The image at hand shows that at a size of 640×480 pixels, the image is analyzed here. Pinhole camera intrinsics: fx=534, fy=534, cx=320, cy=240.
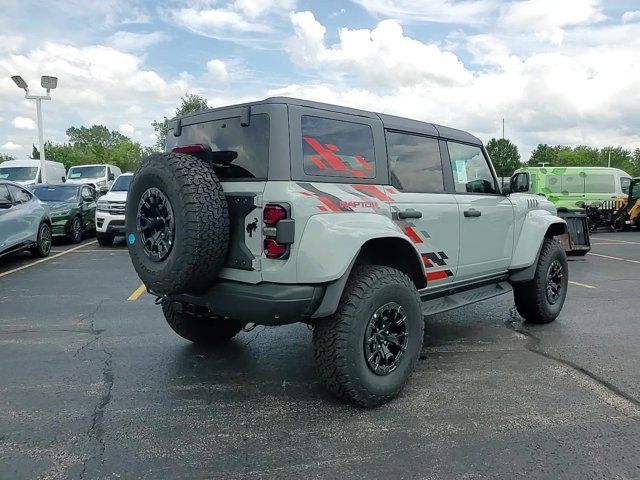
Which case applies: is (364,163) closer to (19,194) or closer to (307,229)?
(307,229)

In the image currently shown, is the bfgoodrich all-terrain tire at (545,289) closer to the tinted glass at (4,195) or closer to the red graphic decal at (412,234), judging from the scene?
the red graphic decal at (412,234)

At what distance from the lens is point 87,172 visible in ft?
72.7

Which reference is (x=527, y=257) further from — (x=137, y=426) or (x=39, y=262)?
(x=39, y=262)

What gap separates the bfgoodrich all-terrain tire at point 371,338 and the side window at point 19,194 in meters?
8.60

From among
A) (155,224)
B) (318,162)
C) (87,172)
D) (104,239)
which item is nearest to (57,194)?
(104,239)

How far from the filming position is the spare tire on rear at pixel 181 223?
328 cm

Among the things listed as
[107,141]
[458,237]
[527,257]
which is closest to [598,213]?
[527,257]

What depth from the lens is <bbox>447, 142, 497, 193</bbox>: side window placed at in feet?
15.9

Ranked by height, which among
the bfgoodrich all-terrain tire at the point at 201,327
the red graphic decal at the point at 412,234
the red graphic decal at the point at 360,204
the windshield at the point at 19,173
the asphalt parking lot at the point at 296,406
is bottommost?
the asphalt parking lot at the point at 296,406

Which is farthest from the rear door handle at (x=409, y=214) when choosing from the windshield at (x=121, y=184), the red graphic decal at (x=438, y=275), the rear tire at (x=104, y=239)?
the windshield at (x=121, y=184)

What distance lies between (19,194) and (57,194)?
12.1 feet

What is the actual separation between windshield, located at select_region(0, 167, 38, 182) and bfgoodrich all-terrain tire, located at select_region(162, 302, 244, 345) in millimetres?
17761

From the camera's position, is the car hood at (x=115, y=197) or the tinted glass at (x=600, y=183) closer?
the car hood at (x=115, y=197)

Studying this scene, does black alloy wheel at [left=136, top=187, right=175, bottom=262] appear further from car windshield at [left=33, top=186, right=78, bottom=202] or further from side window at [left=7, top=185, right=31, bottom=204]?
car windshield at [left=33, top=186, right=78, bottom=202]
